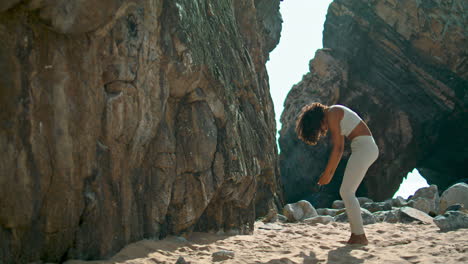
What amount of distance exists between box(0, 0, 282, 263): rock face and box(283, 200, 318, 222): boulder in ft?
10.4

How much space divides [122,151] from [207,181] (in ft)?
6.56

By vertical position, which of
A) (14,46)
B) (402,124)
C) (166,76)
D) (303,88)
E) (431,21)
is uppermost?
(431,21)

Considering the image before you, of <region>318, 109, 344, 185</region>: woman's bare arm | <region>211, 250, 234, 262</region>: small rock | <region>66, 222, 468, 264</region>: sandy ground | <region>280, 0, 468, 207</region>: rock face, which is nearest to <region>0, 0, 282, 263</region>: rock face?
<region>66, 222, 468, 264</region>: sandy ground

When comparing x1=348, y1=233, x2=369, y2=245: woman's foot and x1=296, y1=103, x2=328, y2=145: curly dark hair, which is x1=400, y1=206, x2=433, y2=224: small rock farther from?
x1=296, y1=103, x2=328, y2=145: curly dark hair

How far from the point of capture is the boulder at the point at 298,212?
10.8 meters

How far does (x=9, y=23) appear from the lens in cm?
357

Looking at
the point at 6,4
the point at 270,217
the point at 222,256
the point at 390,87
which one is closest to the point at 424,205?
the point at 270,217

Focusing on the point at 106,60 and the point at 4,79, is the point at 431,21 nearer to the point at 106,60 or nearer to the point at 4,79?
the point at 106,60

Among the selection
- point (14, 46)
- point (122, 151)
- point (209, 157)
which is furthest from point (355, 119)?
point (14, 46)

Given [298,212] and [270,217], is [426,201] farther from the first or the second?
[270,217]

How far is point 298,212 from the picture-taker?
35.9 feet

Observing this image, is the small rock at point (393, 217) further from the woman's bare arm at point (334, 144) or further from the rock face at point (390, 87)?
the rock face at point (390, 87)

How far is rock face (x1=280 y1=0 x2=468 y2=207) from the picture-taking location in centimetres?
1964

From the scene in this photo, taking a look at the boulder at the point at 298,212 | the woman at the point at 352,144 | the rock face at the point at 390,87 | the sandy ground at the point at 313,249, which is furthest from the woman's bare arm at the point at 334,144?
the rock face at the point at 390,87
